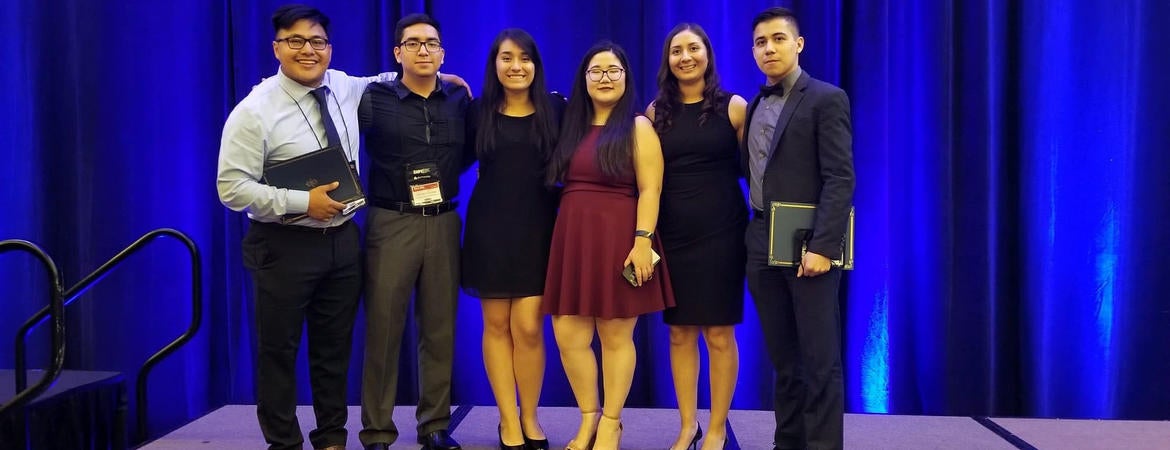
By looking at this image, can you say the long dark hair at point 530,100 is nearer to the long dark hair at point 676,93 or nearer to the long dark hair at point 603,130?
the long dark hair at point 603,130

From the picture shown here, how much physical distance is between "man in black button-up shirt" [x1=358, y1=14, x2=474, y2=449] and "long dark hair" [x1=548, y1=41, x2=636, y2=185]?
379 millimetres

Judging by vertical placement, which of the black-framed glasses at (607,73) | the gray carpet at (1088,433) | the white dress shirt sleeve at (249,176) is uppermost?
the black-framed glasses at (607,73)

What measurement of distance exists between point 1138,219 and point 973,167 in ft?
2.25

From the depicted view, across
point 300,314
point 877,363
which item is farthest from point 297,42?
point 877,363

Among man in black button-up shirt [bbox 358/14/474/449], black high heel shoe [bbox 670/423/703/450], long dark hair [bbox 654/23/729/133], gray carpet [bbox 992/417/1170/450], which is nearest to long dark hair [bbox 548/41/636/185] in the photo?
long dark hair [bbox 654/23/729/133]

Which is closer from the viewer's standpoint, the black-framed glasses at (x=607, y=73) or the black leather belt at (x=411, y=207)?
the black-framed glasses at (x=607, y=73)

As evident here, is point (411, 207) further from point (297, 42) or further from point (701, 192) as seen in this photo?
point (701, 192)

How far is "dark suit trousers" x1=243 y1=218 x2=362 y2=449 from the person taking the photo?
2.93 metres

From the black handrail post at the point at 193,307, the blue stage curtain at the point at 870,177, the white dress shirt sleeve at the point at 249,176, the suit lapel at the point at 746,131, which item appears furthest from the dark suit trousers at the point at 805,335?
the black handrail post at the point at 193,307

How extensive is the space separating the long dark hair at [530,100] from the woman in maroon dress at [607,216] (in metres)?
0.05

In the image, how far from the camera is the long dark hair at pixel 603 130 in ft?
9.55

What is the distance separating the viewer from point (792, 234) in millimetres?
2768

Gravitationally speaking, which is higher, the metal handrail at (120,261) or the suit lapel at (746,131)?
the suit lapel at (746,131)

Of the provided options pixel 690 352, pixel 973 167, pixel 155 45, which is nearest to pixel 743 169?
pixel 690 352
